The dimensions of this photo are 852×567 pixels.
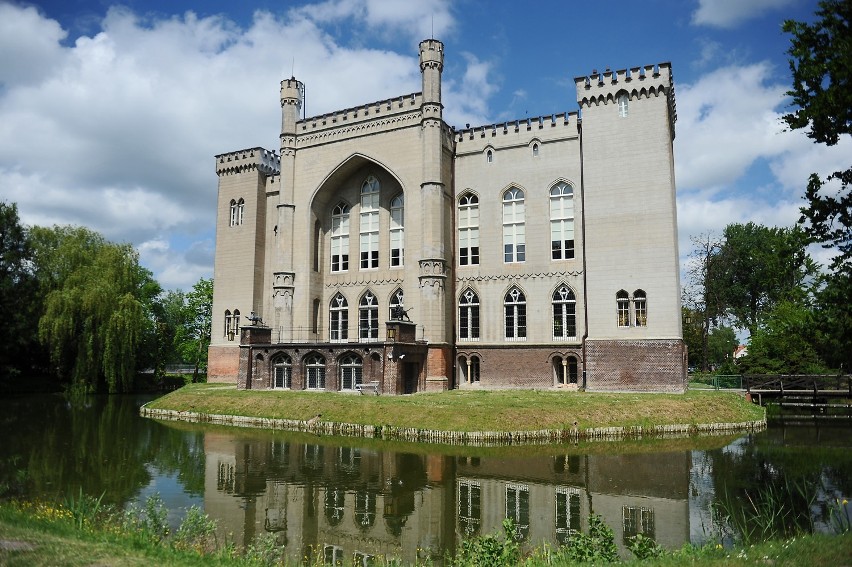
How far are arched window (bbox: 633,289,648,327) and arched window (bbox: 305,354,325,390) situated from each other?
15.6 m

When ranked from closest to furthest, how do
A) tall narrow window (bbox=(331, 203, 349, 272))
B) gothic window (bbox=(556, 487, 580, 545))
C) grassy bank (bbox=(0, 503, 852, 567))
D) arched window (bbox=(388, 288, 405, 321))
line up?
grassy bank (bbox=(0, 503, 852, 567)) < gothic window (bbox=(556, 487, 580, 545)) < arched window (bbox=(388, 288, 405, 321)) < tall narrow window (bbox=(331, 203, 349, 272))

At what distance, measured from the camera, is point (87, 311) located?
37.8 metres

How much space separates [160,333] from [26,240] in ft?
39.9

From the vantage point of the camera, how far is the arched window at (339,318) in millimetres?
37625

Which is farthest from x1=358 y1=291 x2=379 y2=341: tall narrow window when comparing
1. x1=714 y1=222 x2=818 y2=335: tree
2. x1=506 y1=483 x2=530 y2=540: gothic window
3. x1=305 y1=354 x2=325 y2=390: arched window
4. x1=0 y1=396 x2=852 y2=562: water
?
x1=714 y1=222 x2=818 y2=335: tree

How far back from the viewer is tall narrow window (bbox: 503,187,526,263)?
33781 mm

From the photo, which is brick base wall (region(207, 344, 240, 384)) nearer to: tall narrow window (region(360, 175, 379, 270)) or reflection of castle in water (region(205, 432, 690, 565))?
tall narrow window (region(360, 175, 379, 270))

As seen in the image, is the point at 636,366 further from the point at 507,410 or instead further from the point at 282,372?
the point at 282,372

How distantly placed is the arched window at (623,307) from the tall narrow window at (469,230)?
8.16 m

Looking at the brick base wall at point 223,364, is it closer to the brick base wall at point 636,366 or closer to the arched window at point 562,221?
the arched window at point 562,221

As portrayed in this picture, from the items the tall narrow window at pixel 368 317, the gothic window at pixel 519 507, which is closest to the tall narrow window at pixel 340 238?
the tall narrow window at pixel 368 317

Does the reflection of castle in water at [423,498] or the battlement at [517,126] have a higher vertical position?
the battlement at [517,126]

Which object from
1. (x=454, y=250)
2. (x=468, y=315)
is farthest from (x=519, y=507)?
(x=454, y=250)

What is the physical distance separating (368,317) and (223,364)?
1046 centimetres
